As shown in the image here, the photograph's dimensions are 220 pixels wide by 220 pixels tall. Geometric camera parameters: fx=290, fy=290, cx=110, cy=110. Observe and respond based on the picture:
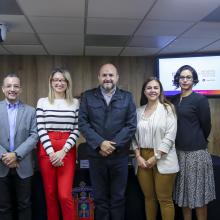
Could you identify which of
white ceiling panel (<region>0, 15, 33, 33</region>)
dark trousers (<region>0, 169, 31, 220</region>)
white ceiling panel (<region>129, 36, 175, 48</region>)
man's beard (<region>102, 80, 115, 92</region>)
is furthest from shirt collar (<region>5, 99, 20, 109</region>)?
white ceiling panel (<region>129, 36, 175, 48</region>)

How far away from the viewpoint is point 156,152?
92.4 inches

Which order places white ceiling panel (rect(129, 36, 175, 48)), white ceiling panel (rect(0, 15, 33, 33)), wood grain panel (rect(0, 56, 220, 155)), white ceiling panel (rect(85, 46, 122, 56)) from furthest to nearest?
wood grain panel (rect(0, 56, 220, 155)), white ceiling panel (rect(85, 46, 122, 56)), white ceiling panel (rect(129, 36, 175, 48)), white ceiling panel (rect(0, 15, 33, 33))

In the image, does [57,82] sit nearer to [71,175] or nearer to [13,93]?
[13,93]

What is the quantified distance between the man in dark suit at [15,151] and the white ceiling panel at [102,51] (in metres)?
2.07

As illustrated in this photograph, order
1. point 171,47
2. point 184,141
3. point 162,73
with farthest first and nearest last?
point 162,73 < point 171,47 < point 184,141

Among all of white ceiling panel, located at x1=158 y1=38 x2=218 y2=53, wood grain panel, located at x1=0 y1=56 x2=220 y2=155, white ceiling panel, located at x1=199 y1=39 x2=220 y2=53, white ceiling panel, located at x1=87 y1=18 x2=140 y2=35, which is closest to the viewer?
white ceiling panel, located at x1=87 y1=18 x2=140 y2=35

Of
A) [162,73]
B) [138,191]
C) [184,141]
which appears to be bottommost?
[138,191]

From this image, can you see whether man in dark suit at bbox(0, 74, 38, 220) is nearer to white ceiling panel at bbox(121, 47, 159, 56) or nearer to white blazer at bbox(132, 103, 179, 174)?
white blazer at bbox(132, 103, 179, 174)

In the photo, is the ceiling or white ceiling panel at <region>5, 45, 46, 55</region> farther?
white ceiling panel at <region>5, 45, 46, 55</region>

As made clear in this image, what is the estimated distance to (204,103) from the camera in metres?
2.45

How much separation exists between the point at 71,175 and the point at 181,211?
113 centimetres

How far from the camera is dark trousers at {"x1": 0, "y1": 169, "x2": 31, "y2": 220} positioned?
7.49ft

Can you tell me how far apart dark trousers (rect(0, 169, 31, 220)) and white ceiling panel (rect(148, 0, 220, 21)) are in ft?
5.95

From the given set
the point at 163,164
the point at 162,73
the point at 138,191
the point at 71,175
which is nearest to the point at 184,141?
the point at 163,164
